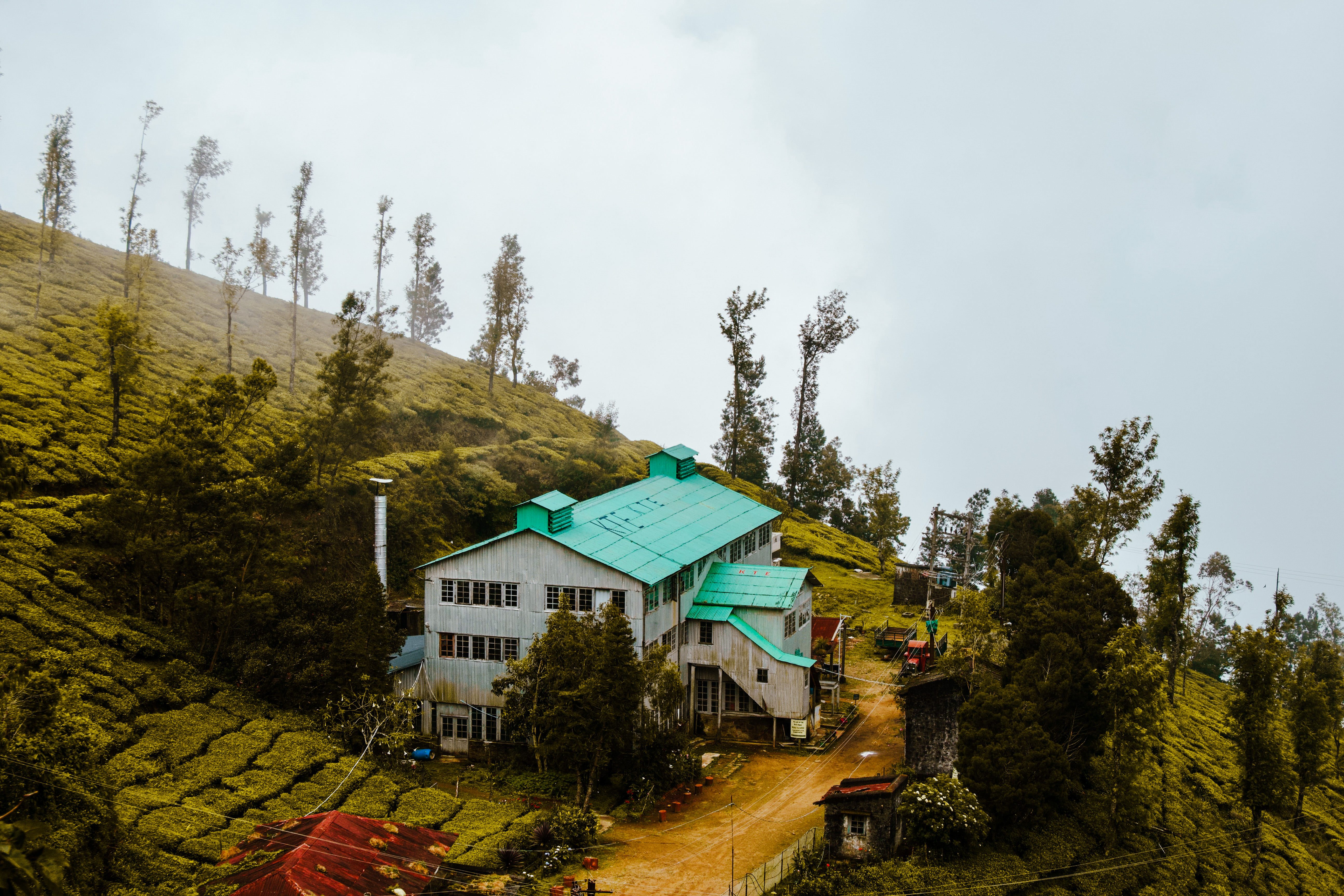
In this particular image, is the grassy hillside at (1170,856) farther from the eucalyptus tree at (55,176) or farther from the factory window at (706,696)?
the eucalyptus tree at (55,176)

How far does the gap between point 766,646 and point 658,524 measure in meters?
7.96

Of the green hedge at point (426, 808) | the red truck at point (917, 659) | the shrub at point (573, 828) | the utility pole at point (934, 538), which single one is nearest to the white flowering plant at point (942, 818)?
the shrub at point (573, 828)

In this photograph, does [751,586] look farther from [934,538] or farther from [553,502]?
[934,538]

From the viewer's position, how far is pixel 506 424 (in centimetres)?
7019

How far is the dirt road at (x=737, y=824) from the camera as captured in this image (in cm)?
2453

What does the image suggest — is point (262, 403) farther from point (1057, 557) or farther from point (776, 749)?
point (1057, 557)

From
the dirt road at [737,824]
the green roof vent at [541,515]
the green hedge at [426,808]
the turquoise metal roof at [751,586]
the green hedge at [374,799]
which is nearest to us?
the dirt road at [737,824]

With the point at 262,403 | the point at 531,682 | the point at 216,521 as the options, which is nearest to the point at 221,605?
the point at 216,521

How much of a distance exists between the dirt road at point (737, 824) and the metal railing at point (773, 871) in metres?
0.22

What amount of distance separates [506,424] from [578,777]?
44.6 m

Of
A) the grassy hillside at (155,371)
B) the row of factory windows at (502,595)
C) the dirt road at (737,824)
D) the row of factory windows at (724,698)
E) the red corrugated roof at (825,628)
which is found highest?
the grassy hillside at (155,371)

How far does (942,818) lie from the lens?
26.2 m

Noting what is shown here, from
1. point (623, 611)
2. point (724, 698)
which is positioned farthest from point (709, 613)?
point (623, 611)

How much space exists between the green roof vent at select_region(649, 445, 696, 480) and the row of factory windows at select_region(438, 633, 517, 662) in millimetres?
17899
